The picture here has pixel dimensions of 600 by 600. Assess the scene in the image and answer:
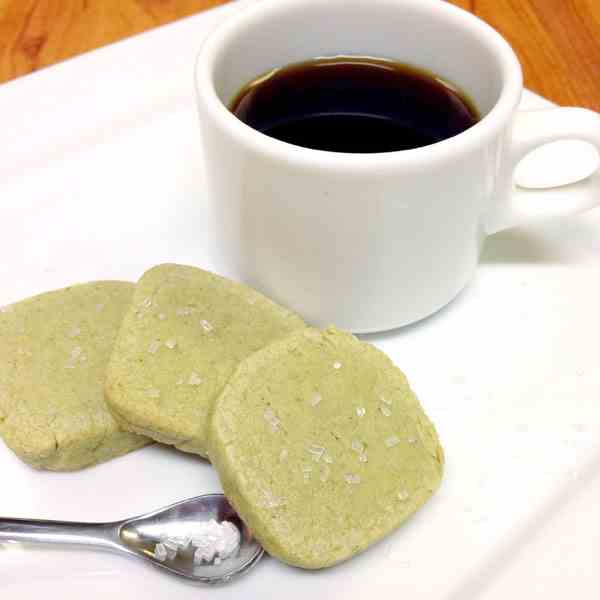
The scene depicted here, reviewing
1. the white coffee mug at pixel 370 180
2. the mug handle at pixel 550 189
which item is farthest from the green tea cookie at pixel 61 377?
the mug handle at pixel 550 189

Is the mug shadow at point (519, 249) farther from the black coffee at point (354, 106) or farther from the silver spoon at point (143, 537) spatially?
the silver spoon at point (143, 537)

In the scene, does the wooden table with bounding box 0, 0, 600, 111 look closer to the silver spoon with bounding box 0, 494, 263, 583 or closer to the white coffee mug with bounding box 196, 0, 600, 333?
the white coffee mug with bounding box 196, 0, 600, 333

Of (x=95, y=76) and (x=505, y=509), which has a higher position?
(x=95, y=76)

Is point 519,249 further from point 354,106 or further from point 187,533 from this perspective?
point 187,533

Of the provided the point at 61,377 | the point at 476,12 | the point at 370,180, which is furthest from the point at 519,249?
the point at 476,12

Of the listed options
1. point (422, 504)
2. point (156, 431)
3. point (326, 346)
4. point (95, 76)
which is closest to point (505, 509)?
point (422, 504)

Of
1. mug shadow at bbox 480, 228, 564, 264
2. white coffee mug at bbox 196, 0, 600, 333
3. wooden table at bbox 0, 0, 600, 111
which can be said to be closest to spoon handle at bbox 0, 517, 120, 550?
white coffee mug at bbox 196, 0, 600, 333

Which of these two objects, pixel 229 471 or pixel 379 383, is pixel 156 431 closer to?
pixel 229 471
